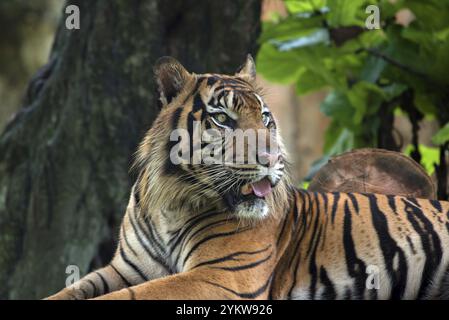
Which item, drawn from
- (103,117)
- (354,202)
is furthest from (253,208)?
(103,117)

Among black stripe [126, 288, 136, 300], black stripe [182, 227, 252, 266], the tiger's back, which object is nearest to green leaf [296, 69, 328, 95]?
the tiger's back

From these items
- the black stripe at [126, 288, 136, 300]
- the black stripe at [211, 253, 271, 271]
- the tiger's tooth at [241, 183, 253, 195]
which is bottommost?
the black stripe at [126, 288, 136, 300]

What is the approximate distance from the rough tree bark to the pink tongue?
308cm

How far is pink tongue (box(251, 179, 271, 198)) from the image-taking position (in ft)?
12.9

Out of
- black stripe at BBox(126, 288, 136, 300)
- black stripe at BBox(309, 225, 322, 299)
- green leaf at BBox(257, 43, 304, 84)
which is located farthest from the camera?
green leaf at BBox(257, 43, 304, 84)

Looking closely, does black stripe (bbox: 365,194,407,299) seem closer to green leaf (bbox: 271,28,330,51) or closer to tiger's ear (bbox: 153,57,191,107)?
tiger's ear (bbox: 153,57,191,107)

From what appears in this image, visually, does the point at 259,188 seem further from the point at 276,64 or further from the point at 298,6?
the point at 298,6

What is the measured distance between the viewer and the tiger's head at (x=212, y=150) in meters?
3.89

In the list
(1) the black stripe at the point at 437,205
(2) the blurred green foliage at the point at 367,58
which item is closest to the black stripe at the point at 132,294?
(1) the black stripe at the point at 437,205

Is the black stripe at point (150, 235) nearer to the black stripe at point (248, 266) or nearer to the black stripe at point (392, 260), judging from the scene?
the black stripe at point (248, 266)

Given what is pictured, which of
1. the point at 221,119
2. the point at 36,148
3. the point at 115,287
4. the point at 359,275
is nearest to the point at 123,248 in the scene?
the point at 115,287

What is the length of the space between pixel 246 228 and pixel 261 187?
26 cm

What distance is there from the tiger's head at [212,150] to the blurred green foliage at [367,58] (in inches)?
117

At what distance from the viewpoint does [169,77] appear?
414cm
